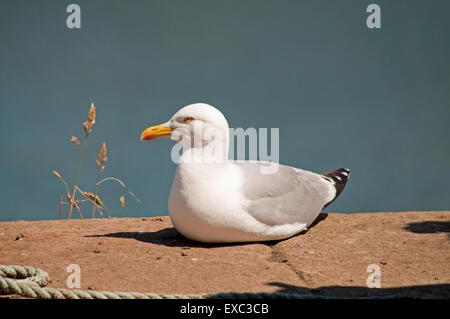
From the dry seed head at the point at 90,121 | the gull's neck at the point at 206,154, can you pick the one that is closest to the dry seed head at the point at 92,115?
the dry seed head at the point at 90,121

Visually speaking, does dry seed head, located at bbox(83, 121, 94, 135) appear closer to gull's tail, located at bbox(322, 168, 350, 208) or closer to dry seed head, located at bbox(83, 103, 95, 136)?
dry seed head, located at bbox(83, 103, 95, 136)

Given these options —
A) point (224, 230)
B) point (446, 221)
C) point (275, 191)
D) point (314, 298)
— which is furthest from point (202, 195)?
point (446, 221)

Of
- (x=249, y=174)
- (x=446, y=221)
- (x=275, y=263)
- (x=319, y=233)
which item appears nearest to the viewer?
(x=275, y=263)

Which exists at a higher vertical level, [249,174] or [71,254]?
[249,174]

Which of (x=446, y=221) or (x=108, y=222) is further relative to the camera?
(x=108, y=222)

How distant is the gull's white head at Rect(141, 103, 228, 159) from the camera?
4859 mm

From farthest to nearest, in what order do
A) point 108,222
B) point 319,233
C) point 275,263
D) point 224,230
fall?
point 108,222 → point 319,233 → point 224,230 → point 275,263

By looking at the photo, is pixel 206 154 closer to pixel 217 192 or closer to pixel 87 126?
pixel 217 192

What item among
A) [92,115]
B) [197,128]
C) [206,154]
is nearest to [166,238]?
[206,154]

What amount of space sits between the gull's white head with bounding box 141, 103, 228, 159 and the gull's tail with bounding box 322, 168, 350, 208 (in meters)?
1.88

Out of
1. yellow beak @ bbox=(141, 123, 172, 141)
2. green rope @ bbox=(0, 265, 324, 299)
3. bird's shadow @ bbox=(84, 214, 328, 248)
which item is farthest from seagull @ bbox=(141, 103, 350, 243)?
green rope @ bbox=(0, 265, 324, 299)
